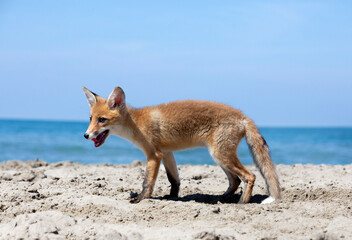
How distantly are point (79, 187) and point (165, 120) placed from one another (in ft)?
5.95

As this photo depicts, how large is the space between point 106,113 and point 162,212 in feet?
6.44

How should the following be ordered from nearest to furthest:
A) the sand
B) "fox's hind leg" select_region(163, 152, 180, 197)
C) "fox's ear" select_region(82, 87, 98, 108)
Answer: the sand, "fox's ear" select_region(82, 87, 98, 108), "fox's hind leg" select_region(163, 152, 180, 197)

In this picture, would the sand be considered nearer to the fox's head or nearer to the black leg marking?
the black leg marking

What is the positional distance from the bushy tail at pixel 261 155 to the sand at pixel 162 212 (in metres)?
0.31

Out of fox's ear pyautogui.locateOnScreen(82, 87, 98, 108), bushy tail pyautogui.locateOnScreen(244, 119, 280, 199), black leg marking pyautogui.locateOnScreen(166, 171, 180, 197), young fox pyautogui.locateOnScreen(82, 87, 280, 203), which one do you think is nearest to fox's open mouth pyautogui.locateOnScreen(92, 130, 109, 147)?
young fox pyautogui.locateOnScreen(82, 87, 280, 203)

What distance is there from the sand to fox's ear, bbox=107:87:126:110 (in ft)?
4.47

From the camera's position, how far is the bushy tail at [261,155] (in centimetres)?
645

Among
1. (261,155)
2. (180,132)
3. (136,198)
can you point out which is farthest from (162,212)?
(261,155)

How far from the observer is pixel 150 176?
21.4 feet

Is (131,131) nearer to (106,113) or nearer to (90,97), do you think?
(106,113)

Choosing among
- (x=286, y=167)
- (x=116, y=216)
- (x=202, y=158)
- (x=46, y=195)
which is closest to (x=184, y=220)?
(x=116, y=216)

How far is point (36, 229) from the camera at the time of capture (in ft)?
15.9

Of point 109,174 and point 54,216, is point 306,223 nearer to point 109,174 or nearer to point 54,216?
point 54,216

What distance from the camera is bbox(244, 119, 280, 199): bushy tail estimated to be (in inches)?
254
